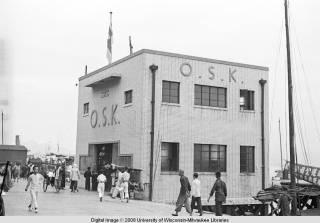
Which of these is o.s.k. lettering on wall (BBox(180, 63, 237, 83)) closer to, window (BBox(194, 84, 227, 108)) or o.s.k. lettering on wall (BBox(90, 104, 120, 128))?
window (BBox(194, 84, 227, 108))

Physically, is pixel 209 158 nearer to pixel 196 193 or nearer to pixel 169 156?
pixel 169 156

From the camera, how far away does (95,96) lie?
110 feet

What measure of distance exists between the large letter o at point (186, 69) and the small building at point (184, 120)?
0.20 feet

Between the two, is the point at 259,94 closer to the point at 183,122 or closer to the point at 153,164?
the point at 183,122

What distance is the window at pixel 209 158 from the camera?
28078mm

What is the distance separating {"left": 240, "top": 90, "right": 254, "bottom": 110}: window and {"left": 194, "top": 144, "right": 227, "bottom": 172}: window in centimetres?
334

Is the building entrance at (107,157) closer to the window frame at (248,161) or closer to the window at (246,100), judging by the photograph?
the window frame at (248,161)

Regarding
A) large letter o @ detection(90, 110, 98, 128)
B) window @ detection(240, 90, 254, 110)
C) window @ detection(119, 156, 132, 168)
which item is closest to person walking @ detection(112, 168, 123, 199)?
window @ detection(119, 156, 132, 168)

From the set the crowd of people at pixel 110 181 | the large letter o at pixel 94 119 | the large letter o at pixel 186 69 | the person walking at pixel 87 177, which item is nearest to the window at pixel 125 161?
the crowd of people at pixel 110 181

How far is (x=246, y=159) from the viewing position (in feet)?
98.1

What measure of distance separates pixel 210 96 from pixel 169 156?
15.8ft

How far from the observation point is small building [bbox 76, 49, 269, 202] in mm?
26875

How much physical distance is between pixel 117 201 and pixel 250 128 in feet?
35.8

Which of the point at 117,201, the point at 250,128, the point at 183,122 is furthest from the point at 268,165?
the point at 117,201
